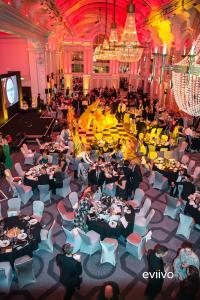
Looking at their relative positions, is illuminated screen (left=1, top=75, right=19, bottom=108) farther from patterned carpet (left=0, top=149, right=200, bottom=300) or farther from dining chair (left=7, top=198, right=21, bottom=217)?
patterned carpet (left=0, top=149, right=200, bottom=300)

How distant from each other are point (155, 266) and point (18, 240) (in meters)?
2.89

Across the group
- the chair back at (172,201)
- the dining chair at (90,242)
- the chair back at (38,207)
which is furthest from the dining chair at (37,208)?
the chair back at (172,201)

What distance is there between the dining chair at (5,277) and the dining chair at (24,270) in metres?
0.19

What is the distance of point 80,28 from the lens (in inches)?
1313

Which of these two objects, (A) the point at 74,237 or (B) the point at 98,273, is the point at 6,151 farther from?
(B) the point at 98,273

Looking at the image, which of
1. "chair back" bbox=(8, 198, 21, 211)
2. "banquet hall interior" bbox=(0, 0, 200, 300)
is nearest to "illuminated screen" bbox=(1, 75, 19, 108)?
"banquet hall interior" bbox=(0, 0, 200, 300)

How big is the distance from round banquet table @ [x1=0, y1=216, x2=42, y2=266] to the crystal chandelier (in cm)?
515

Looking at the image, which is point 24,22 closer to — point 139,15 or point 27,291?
point 27,291

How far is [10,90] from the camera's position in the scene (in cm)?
1573

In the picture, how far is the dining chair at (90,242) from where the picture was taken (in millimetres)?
5880

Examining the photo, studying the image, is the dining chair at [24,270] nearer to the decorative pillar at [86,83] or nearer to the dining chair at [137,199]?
the dining chair at [137,199]

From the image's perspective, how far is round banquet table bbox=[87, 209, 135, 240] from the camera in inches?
241

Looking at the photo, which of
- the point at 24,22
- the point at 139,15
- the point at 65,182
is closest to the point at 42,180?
the point at 65,182

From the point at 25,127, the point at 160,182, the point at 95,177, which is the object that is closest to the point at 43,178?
the point at 95,177
